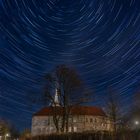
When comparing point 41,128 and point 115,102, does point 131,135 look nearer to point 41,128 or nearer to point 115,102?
point 115,102

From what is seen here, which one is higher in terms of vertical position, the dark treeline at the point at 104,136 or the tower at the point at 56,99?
the tower at the point at 56,99

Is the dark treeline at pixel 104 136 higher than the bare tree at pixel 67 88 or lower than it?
lower

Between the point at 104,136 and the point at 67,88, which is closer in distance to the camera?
the point at 104,136

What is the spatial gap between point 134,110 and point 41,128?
51.5 metres

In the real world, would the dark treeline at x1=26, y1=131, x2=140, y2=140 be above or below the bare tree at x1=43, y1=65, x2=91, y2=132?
below

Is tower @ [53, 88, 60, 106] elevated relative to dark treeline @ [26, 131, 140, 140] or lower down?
elevated

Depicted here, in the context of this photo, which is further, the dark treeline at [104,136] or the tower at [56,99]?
the tower at [56,99]

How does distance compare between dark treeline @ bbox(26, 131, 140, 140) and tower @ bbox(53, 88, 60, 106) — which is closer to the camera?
dark treeline @ bbox(26, 131, 140, 140)

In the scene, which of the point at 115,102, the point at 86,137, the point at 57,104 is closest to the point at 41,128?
the point at 115,102

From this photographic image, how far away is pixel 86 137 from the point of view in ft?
64.9

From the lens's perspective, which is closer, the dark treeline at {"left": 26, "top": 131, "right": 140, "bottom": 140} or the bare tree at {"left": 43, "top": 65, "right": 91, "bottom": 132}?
the dark treeline at {"left": 26, "top": 131, "right": 140, "bottom": 140}

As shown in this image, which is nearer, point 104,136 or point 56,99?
point 104,136

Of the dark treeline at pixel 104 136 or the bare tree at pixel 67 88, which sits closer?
the dark treeline at pixel 104 136

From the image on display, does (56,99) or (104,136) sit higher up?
(56,99)
